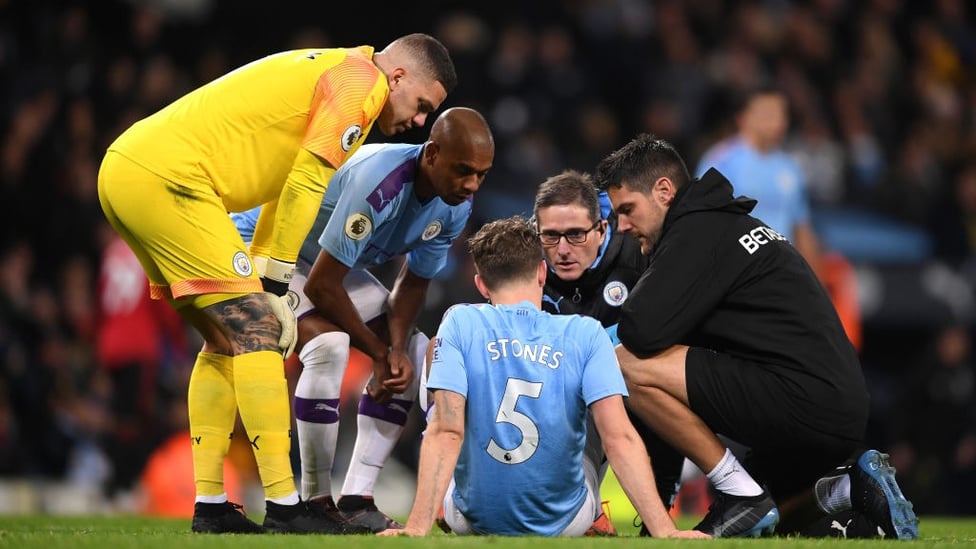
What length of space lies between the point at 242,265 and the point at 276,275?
14 cm

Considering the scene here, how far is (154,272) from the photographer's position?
17.0 ft

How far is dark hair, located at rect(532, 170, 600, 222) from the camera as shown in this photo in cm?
556

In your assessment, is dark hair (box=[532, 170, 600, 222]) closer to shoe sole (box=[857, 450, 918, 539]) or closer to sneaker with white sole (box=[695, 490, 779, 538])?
sneaker with white sole (box=[695, 490, 779, 538])

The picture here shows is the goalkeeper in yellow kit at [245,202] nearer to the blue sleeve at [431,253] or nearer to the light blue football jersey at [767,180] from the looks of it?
the blue sleeve at [431,253]

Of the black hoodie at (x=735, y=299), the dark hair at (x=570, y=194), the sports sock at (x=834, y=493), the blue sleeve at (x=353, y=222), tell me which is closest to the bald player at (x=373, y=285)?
the blue sleeve at (x=353, y=222)

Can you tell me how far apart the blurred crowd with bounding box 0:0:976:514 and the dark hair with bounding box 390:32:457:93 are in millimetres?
5630

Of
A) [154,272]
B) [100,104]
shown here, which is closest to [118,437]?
[100,104]

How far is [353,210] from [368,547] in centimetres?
188

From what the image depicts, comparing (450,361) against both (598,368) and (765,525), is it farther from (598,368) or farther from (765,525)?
(765,525)

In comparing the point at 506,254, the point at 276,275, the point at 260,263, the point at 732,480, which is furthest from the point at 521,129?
the point at 506,254

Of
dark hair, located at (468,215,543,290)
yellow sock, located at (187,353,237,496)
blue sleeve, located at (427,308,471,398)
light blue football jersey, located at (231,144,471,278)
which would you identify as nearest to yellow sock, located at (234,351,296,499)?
yellow sock, located at (187,353,237,496)

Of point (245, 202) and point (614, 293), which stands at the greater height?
point (245, 202)

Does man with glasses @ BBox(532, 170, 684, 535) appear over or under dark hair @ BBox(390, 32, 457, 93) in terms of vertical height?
under

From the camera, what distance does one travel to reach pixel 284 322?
4957mm
